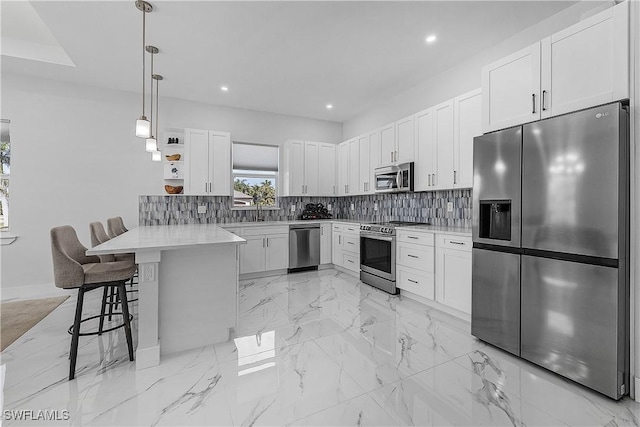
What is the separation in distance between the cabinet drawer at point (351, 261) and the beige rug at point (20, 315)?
12.8 ft

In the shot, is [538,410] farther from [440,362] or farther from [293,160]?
[293,160]

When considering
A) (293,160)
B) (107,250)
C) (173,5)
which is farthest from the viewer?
(293,160)

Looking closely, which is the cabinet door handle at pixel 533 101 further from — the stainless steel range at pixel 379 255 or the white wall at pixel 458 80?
the stainless steel range at pixel 379 255

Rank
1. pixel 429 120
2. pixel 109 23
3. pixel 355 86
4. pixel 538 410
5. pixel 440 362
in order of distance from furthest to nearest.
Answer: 1. pixel 355 86
2. pixel 429 120
3. pixel 109 23
4. pixel 440 362
5. pixel 538 410

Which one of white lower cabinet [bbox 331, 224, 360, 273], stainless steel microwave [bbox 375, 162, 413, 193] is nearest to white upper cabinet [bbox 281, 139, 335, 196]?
white lower cabinet [bbox 331, 224, 360, 273]

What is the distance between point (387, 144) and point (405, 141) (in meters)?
0.39

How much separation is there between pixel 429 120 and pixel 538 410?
3.08 metres

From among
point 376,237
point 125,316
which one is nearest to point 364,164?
point 376,237

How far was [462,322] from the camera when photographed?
2.96 metres

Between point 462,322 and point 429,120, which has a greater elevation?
point 429,120

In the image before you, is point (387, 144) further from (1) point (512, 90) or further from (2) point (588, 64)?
(2) point (588, 64)

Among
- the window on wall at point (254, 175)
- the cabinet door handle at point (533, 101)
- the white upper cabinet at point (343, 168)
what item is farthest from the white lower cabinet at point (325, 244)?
the cabinet door handle at point (533, 101)

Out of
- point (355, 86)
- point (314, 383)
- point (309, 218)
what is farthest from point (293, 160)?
point (314, 383)

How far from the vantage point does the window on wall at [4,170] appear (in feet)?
13.1
